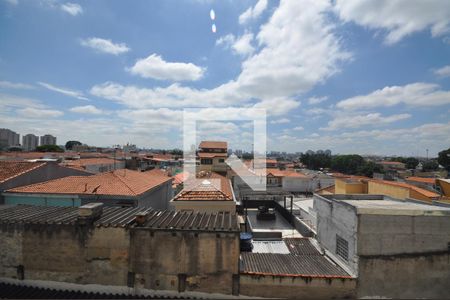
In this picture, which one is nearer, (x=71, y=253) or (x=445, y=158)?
(x=71, y=253)

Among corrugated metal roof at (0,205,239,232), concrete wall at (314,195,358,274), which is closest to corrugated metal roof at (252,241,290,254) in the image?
concrete wall at (314,195,358,274)

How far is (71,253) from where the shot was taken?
354 inches

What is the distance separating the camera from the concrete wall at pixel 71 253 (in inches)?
352

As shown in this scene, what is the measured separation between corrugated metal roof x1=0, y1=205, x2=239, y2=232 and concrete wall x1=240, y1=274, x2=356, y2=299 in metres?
1.88

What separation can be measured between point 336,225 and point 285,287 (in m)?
→ 3.87

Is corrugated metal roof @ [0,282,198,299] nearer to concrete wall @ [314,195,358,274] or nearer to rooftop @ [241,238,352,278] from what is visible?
rooftop @ [241,238,352,278]

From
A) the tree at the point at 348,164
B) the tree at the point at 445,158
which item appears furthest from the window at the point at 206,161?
the tree at the point at 445,158

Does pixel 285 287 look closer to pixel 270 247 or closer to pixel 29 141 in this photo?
pixel 270 247

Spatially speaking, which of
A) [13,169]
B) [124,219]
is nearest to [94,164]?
[13,169]

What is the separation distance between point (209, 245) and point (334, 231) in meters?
5.95

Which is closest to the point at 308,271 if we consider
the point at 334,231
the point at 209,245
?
the point at 334,231

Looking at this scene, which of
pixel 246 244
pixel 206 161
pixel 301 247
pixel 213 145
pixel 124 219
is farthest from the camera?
pixel 213 145

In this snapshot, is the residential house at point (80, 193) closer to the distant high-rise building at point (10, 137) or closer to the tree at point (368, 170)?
the tree at point (368, 170)

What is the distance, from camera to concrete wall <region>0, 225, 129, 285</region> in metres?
8.93
